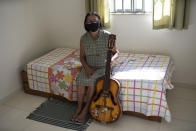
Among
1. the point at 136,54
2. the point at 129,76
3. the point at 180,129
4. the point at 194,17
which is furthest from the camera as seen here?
the point at 136,54

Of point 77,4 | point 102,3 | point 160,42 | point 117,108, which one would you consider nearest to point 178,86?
point 160,42

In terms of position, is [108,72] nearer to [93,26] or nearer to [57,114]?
[93,26]

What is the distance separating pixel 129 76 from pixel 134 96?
0.21m

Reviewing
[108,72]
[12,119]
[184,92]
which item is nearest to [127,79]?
[108,72]

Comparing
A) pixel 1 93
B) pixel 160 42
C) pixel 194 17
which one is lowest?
pixel 1 93

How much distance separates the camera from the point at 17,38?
2850 millimetres

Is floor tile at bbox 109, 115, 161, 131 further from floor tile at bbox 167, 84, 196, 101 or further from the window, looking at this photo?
the window

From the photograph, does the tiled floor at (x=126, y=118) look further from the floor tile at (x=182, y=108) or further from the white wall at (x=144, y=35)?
the white wall at (x=144, y=35)

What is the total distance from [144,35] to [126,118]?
1100mm

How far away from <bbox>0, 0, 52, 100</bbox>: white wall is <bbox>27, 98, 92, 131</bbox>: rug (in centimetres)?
57

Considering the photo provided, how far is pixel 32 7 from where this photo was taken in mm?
3051

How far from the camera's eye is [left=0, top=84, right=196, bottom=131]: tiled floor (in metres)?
2.19

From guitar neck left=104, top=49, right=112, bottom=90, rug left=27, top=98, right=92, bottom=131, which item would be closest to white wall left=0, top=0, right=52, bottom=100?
rug left=27, top=98, right=92, bottom=131

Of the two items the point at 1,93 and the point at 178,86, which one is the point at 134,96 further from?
the point at 1,93
